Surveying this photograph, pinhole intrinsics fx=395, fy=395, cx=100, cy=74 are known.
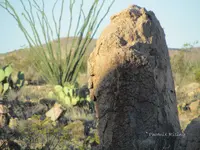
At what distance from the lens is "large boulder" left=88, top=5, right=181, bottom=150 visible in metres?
3.80

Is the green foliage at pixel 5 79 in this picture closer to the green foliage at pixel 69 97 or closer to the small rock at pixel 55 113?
the green foliage at pixel 69 97

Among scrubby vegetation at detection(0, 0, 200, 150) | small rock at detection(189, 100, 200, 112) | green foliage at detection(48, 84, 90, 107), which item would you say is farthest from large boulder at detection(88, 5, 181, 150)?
green foliage at detection(48, 84, 90, 107)

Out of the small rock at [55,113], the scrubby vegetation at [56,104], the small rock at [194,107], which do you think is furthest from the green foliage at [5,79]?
the small rock at [194,107]

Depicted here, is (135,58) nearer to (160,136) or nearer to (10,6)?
(160,136)

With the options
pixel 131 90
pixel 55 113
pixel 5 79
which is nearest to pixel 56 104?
pixel 55 113

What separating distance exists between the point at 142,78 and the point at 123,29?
55 centimetres

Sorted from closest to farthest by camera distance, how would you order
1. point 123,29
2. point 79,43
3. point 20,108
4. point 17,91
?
point 123,29
point 20,108
point 17,91
point 79,43

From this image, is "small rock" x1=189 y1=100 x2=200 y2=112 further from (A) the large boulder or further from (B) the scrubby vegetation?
(A) the large boulder

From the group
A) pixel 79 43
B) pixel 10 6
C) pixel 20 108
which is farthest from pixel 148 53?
pixel 10 6

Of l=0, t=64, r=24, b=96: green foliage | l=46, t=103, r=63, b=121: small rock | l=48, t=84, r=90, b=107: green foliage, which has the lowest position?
l=46, t=103, r=63, b=121: small rock

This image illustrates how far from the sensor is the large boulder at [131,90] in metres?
3.80

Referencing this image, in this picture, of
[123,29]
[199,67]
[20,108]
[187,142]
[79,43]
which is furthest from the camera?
[199,67]

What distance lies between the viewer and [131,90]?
3.80 m

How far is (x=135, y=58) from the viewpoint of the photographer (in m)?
3.77
